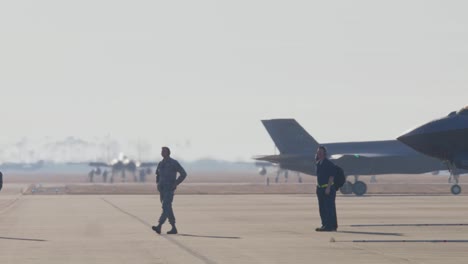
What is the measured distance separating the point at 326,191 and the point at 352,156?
3679 cm

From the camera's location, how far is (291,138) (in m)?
64.6

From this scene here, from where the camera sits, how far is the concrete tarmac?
1848 centimetres

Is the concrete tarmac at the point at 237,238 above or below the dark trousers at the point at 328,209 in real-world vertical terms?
below

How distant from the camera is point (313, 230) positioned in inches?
1028

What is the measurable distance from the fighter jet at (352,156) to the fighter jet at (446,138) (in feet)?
106

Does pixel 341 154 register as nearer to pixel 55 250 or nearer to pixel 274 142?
pixel 274 142

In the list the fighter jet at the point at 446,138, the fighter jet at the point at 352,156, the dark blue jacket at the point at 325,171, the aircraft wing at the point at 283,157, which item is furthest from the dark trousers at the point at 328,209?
the aircraft wing at the point at 283,157

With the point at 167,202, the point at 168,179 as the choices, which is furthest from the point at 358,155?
the point at 167,202

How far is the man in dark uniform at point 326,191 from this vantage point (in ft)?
84.9

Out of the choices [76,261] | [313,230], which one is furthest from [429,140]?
[76,261]

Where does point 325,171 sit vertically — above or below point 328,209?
above

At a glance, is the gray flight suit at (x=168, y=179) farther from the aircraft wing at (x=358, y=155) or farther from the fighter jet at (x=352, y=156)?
the aircraft wing at (x=358, y=155)

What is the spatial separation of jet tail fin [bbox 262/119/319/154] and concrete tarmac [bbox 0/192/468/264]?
28202mm

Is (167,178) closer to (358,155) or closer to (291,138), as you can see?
(358,155)
